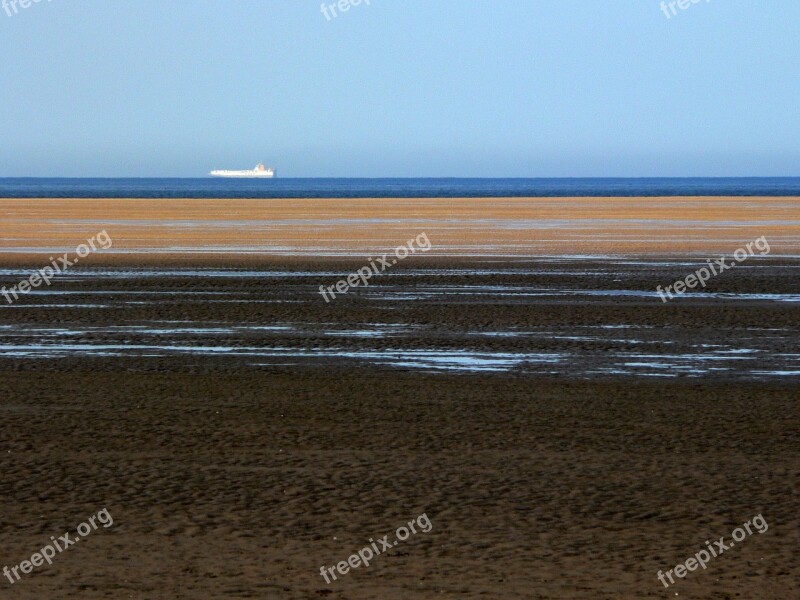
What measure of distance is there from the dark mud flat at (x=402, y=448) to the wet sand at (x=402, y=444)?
0.03 metres

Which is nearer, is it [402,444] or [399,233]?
[402,444]

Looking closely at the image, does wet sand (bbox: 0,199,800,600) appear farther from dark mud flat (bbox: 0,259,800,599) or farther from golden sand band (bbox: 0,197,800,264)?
golden sand band (bbox: 0,197,800,264)

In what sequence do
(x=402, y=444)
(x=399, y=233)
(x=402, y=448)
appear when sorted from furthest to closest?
(x=399, y=233) → (x=402, y=444) → (x=402, y=448)

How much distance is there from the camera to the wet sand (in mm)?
8227

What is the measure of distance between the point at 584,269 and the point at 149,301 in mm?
12252

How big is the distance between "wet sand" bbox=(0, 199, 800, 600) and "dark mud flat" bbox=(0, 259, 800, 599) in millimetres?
34

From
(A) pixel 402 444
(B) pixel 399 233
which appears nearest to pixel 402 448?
(A) pixel 402 444

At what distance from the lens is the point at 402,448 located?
11.8 meters

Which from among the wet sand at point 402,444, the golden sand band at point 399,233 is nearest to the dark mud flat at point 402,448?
the wet sand at point 402,444

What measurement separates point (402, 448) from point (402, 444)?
17 cm

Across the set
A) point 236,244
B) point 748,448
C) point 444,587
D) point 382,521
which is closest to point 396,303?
point 748,448

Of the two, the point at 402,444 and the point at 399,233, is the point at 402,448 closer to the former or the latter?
the point at 402,444

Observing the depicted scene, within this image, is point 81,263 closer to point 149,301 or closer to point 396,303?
point 149,301

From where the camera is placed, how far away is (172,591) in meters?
7.68
